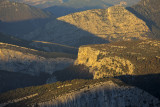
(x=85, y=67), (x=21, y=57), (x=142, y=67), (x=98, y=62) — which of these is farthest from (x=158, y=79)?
(x=21, y=57)

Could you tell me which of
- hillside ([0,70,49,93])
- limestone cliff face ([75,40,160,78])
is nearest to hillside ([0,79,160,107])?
limestone cliff face ([75,40,160,78])

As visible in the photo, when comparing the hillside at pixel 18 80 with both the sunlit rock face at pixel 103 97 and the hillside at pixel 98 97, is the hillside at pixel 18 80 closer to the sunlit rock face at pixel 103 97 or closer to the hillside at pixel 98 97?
the hillside at pixel 98 97

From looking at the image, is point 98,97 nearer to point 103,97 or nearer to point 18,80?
point 103,97

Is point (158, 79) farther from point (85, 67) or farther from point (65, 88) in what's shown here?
point (85, 67)

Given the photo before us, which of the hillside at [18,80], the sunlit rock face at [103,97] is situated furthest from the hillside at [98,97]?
the hillside at [18,80]

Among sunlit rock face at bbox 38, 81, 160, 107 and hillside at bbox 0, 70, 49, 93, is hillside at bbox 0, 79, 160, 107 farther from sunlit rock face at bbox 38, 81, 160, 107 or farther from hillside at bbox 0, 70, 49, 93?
hillside at bbox 0, 70, 49, 93

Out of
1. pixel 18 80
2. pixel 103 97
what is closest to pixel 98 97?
pixel 103 97

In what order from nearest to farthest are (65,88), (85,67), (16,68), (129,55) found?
1. (65,88)
2. (129,55)
3. (85,67)
4. (16,68)
